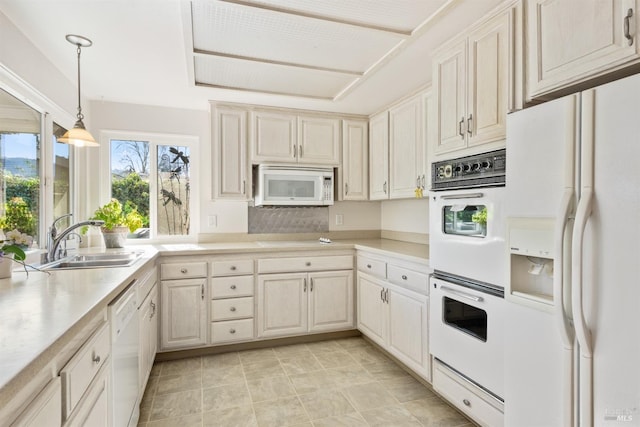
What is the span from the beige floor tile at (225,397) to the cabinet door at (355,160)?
1988mm

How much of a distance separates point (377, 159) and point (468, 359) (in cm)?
209

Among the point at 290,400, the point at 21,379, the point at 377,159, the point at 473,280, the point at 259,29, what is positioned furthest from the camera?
the point at 377,159

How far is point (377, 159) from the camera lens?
346cm

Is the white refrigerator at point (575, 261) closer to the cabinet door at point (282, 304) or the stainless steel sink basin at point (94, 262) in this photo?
the cabinet door at point (282, 304)

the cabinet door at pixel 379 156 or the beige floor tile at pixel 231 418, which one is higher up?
the cabinet door at pixel 379 156

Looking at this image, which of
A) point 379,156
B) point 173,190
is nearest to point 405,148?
point 379,156

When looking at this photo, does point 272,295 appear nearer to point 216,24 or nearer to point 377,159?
point 377,159

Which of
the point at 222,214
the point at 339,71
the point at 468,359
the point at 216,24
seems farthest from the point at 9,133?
the point at 468,359

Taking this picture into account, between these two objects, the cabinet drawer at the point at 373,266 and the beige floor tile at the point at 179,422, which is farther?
the cabinet drawer at the point at 373,266

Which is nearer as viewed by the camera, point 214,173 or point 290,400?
point 290,400

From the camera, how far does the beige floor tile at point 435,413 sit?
6.65 feet

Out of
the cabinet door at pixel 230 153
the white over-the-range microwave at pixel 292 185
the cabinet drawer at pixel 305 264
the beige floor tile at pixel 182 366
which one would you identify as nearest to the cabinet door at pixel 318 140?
the white over-the-range microwave at pixel 292 185

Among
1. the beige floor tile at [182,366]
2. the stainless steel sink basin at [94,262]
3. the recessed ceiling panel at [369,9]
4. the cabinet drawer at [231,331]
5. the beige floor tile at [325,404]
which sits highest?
the recessed ceiling panel at [369,9]

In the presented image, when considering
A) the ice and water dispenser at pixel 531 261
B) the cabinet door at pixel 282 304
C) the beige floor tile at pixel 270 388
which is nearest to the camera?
the ice and water dispenser at pixel 531 261
